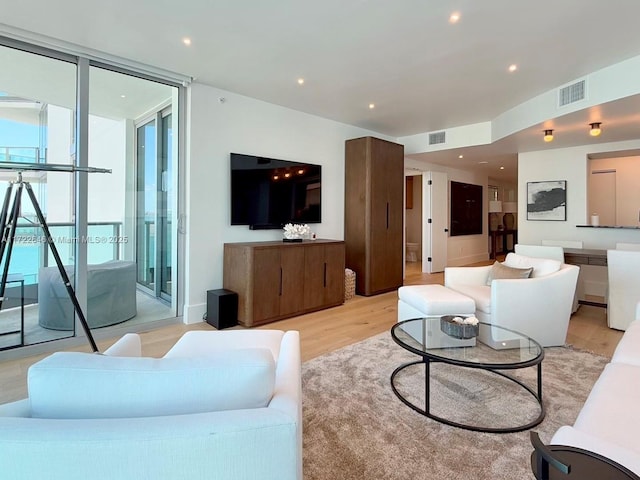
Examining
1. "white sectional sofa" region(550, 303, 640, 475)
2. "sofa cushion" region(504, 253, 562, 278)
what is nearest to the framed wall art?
"sofa cushion" region(504, 253, 562, 278)

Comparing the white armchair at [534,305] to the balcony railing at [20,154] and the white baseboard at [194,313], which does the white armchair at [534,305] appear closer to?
the white baseboard at [194,313]

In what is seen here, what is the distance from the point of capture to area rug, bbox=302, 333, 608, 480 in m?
1.58

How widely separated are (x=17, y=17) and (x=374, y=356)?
12.3ft

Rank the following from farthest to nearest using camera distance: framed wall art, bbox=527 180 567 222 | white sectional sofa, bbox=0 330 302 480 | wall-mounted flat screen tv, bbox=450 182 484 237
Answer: wall-mounted flat screen tv, bbox=450 182 484 237 < framed wall art, bbox=527 180 567 222 < white sectional sofa, bbox=0 330 302 480

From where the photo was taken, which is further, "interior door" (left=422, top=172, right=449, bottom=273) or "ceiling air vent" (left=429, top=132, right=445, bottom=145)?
"interior door" (left=422, top=172, right=449, bottom=273)

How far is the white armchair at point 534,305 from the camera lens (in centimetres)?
286

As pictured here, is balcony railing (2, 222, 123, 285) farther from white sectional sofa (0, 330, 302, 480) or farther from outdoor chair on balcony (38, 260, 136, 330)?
white sectional sofa (0, 330, 302, 480)

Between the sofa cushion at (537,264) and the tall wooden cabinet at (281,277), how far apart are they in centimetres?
198

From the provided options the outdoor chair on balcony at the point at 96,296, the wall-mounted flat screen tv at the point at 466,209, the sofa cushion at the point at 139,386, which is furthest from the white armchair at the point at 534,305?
the wall-mounted flat screen tv at the point at 466,209

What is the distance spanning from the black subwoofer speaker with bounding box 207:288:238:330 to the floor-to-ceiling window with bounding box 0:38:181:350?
466 millimetres

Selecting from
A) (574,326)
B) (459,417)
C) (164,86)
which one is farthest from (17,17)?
(574,326)

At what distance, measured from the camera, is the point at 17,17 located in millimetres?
2557

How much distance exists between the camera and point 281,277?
12.7ft

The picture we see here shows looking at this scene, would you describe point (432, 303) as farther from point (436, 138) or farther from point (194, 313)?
point (436, 138)
